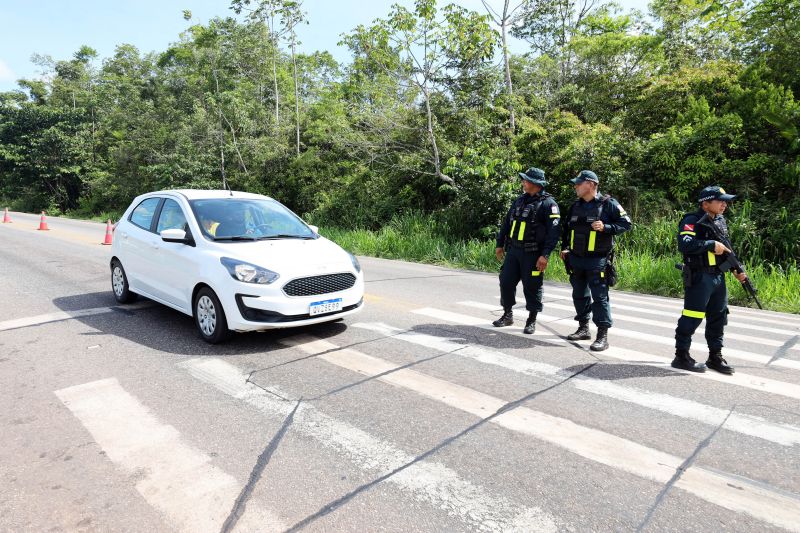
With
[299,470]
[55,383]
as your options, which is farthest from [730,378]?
[55,383]

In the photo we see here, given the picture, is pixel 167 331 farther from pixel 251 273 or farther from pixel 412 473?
pixel 412 473

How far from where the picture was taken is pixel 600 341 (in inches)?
213

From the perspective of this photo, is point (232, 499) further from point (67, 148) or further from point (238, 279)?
point (67, 148)

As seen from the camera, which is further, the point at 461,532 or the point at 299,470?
the point at 299,470

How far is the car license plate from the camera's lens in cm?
531

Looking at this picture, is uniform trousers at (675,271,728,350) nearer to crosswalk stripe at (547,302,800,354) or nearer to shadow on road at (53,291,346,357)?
crosswalk stripe at (547,302,800,354)

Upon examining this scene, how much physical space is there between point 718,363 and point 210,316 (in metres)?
4.97

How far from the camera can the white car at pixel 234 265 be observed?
5.17 meters

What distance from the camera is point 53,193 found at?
45.8m

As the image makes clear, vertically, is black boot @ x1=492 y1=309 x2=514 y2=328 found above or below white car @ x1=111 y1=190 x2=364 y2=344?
below

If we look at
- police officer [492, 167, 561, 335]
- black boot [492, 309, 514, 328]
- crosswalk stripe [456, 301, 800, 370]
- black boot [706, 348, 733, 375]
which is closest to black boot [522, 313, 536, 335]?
police officer [492, 167, 561, 335]

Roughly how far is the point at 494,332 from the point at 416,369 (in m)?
1.66

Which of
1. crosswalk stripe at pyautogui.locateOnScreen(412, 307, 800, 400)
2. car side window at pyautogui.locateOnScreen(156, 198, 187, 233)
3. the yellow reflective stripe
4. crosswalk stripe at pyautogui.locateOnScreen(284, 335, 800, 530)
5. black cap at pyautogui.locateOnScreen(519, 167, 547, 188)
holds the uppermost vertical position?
black cap at pyautogui.locateOnScreen(519, 167, 547, 188)

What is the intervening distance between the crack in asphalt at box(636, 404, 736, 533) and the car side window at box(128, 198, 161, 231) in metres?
6.34
